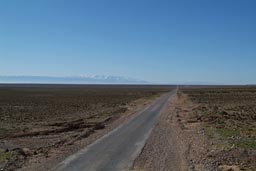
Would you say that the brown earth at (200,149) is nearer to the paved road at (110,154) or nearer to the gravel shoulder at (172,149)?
the gravel shoulder at (172,149)

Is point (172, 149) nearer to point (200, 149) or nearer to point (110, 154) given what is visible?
point (200, 149)

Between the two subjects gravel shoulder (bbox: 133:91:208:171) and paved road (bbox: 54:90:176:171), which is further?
gravel shoulder (bbox: 133:91:208:171)

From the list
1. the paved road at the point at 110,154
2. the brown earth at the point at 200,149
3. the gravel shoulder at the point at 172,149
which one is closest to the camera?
the paved road at the point at 110,154

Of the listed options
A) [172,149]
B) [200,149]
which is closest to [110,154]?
[172,149]

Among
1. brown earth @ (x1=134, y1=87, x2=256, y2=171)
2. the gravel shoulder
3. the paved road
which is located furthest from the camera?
the gravel shoulder

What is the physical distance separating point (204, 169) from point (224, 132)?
11.3 meters

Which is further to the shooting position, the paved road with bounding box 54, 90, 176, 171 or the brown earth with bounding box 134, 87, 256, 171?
the brown earth with bounding box 134, 87, 256, 171

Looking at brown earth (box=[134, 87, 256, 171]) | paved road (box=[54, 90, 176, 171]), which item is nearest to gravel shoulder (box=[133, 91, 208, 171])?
brown earth (box=[134, 87, 256, 171])

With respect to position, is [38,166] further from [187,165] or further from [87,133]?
[87,133]

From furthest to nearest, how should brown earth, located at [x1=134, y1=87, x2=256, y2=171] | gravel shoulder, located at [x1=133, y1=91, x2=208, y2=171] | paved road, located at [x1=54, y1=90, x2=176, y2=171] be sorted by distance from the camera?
gravel shoulder, located at [x1=133, y1=91, x2=208, y2=171], brown earth, located at [x1=134, y1=87, x2=256, y2=171], paved road, located at [x1=54, y1=90, x2=176, y2=171]

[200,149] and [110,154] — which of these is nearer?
[110,154]

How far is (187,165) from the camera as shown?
600 inches

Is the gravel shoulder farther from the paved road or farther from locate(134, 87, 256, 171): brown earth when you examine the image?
the paved road

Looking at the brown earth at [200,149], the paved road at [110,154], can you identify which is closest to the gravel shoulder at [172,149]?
the brown earth at [200,149]
